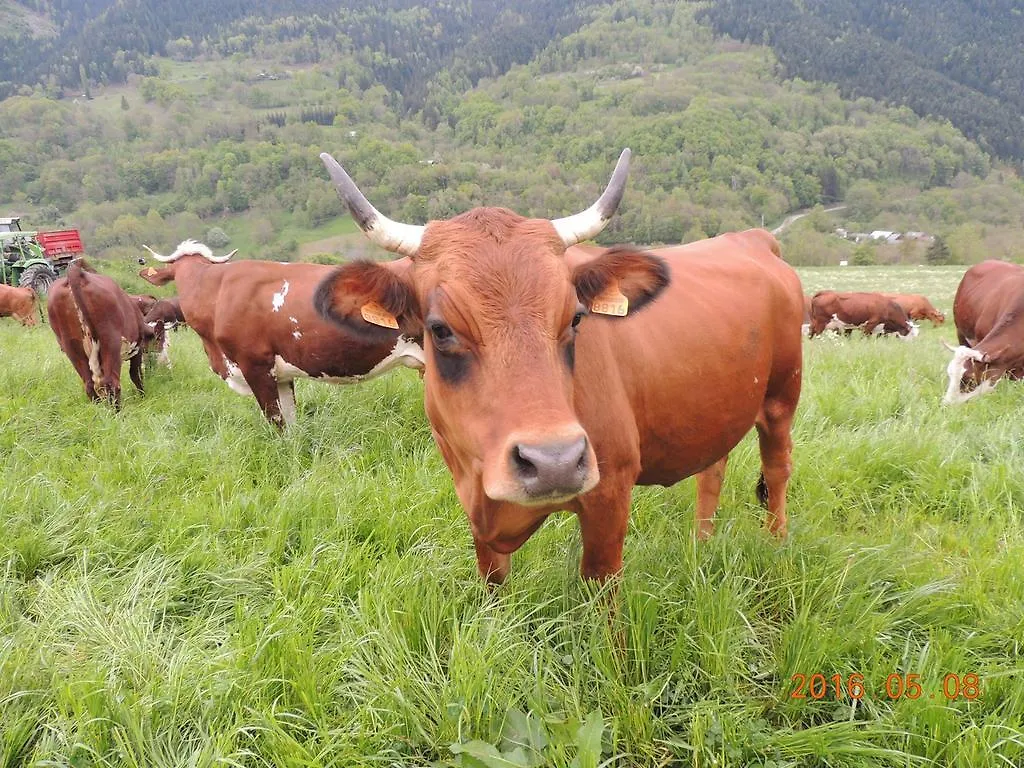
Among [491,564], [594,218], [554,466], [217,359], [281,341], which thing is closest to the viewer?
[554,466]

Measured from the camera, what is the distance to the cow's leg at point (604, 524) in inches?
92.5

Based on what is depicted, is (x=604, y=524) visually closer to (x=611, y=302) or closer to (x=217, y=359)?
(x=611, y=302)

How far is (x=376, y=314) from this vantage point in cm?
232

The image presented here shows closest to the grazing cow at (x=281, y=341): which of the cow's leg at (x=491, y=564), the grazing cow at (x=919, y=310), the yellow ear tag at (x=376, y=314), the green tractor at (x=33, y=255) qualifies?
the cow's leg at (x=491, y=564)

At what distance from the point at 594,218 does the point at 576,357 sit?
A: 1.83 feet

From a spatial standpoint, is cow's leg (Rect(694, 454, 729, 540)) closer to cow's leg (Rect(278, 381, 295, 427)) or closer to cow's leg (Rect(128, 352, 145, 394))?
cow's leg (Rect(278, 381, 295, 427))

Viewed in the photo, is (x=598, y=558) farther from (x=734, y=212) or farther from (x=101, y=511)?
(x=734, y=212)

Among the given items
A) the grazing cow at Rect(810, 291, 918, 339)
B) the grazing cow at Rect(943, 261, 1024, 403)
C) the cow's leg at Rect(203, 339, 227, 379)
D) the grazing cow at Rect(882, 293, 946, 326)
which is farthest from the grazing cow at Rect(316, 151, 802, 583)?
the grazing cow at Rect(882, 293, 946, 326)

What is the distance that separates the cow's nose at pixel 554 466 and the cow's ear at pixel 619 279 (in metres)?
0.85

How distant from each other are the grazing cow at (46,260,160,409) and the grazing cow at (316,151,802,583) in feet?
18.0

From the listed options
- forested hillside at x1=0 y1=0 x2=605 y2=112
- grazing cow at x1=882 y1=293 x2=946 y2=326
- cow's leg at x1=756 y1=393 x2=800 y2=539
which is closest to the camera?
cow's leg at x1=756 y1=393 x2=800 y2=539

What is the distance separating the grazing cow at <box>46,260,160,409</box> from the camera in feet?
21.1

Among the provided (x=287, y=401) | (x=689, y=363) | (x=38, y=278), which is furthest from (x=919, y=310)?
(x=38, y=278)

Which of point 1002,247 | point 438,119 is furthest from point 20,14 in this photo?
point 1002,247
